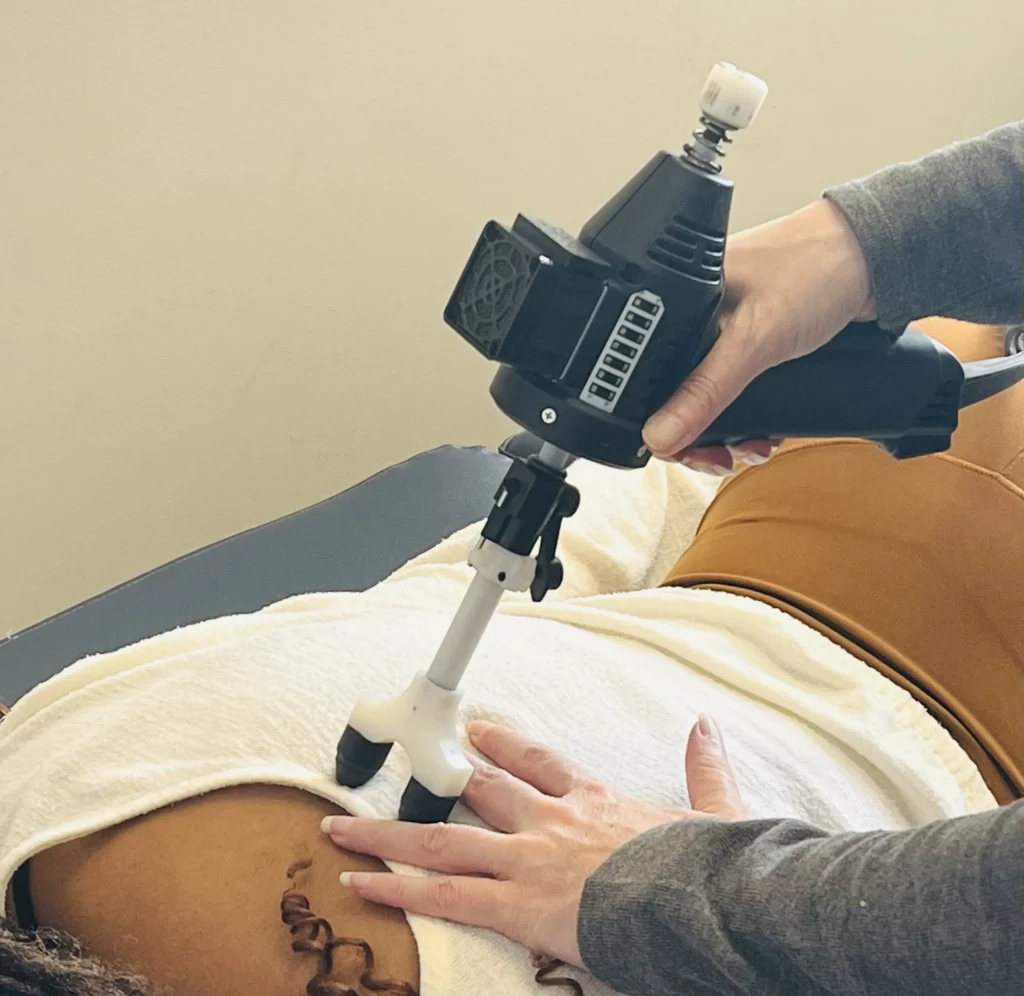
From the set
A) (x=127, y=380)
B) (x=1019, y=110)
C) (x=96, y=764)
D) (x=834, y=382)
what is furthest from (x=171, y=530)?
(x=1019, y=110)

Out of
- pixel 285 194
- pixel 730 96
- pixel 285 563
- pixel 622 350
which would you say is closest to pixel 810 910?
pixel 622 350

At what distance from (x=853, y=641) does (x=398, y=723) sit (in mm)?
410

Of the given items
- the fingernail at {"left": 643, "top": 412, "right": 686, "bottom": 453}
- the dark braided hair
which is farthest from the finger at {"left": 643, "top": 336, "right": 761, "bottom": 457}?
the dark braided hair

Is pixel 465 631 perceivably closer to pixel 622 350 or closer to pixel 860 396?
pixel 622 350

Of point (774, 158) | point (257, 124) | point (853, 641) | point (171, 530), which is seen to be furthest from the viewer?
point (774, 158)

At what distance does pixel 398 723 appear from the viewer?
1.88 feet

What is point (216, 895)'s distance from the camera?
1.85 ft

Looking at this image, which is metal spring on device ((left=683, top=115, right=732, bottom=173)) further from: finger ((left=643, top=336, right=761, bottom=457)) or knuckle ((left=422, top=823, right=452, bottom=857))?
knuckle ((left=422, top=823, right=452, bottom=857))

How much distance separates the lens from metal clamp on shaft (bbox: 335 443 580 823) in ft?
1.80

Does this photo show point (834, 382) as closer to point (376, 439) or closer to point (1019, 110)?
point (376, 439)

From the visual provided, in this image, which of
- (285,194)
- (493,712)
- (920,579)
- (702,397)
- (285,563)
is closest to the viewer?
(702,397)

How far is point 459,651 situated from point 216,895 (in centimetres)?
18

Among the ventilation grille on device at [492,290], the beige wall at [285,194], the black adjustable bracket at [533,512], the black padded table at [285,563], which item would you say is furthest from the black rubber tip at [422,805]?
the beige wall at [285,194]

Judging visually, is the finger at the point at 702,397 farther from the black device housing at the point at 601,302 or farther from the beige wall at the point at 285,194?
the beige wall at the point at 285,194
